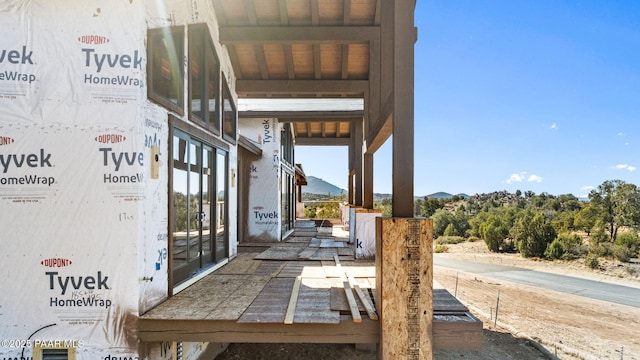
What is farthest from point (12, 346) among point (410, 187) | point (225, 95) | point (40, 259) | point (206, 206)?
point (225, 95)

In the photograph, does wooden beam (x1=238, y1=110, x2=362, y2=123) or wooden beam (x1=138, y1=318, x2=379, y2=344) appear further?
wooden beam (x1=238, y1=110, x2=362, y2=123)

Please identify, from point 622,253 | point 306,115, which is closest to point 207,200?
point 306,115

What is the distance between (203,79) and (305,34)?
7.20ft

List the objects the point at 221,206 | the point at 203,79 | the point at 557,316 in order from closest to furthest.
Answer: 1. the point at 203,79
2. the point at 221,206
3. the point at 557,316

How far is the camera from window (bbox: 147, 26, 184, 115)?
13.0 ft

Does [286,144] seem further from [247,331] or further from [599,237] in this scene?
[599,237]

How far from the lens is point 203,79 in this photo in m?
5.78

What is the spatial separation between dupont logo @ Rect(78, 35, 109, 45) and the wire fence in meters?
10.9

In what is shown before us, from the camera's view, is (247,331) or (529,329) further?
(529,329)

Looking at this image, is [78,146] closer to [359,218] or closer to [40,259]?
[40,259]

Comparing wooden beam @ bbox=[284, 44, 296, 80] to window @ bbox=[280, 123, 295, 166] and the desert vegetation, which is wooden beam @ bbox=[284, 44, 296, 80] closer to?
→ window @ bbox=[280, 123, 295, 166]

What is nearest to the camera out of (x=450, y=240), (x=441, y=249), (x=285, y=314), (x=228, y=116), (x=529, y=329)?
(x=285, y=314)

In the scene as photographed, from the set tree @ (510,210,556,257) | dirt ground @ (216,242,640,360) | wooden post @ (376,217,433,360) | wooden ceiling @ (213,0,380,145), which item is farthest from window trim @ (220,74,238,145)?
tree @ (510,210,556,257)

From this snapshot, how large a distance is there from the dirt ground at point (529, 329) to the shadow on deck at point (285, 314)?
3052mm
